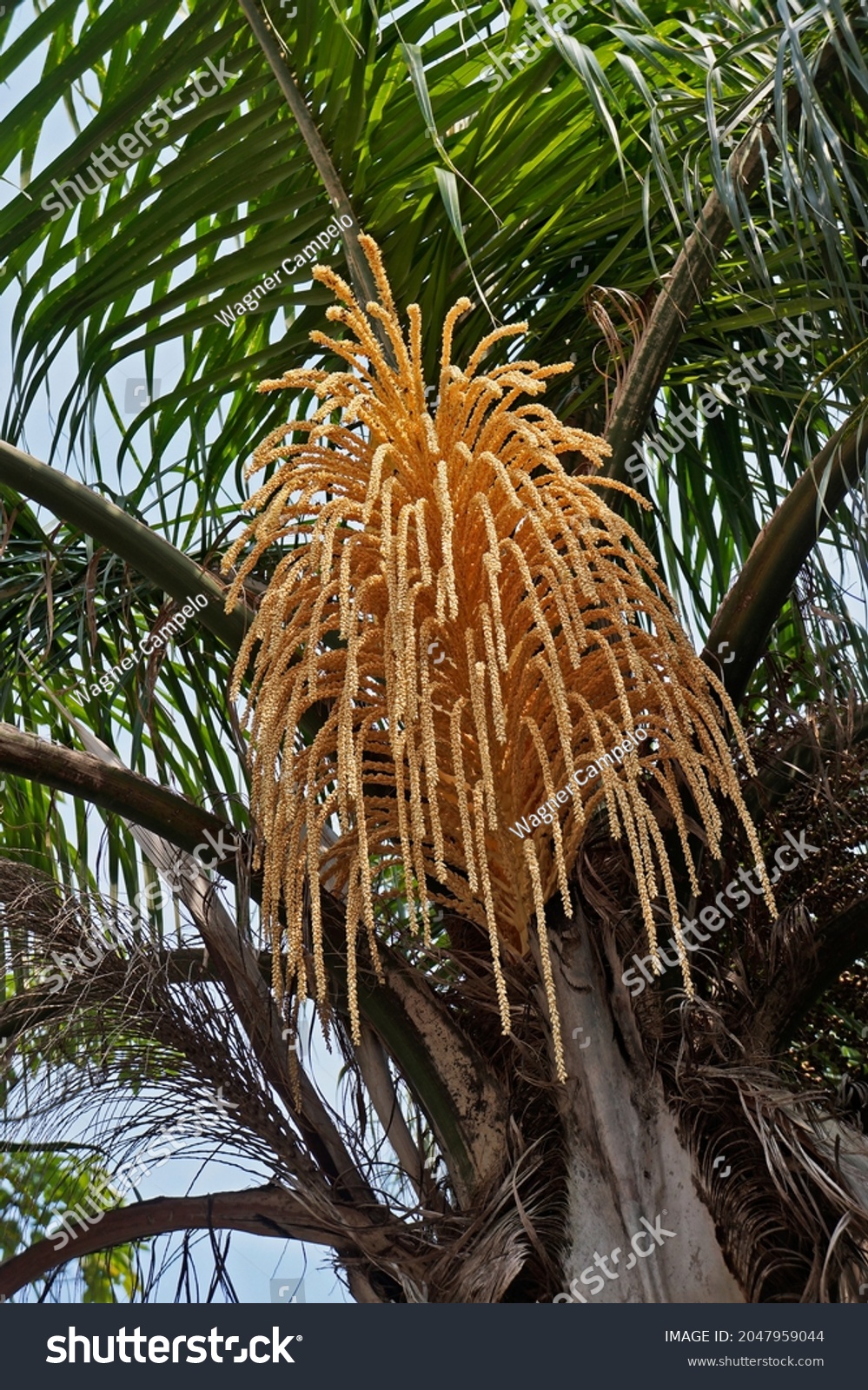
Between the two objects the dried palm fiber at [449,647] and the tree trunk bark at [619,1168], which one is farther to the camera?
the tree trunk bark at [619,1168]

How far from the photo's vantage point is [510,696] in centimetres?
192

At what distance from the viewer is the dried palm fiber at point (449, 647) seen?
1712mm

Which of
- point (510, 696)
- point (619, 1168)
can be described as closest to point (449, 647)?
point (510, 696)

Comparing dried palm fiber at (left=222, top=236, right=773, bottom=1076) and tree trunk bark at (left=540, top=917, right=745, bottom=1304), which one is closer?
dried palm fiber at (left=222, top=236, right=773, bottom=1076)

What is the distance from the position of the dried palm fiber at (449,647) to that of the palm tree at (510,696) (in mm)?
18

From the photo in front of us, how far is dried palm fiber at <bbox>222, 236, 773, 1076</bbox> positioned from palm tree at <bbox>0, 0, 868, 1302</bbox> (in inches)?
0.7

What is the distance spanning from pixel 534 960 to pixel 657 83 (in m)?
1.81

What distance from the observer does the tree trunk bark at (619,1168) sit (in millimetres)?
1875

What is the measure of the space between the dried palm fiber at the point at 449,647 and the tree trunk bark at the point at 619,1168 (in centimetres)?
13

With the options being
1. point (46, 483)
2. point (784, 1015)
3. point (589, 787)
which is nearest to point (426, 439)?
point (589, 787)

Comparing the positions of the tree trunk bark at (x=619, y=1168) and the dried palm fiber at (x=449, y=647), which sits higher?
the dried palm fiber at (x=449, y=647)

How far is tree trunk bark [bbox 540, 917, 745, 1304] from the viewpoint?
188 centimetres

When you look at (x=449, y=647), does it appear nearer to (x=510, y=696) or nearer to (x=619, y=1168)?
(x=510, y=696)
